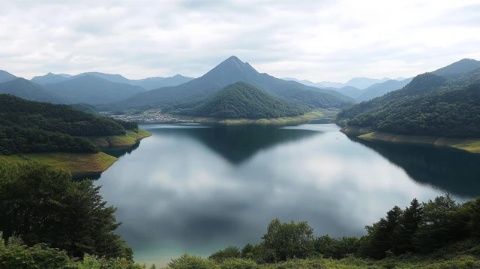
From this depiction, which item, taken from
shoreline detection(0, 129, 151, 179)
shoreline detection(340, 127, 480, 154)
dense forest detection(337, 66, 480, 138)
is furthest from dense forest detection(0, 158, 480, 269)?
dense forest detection(337, 66, 480, 138)

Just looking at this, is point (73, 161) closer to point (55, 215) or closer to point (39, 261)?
point (55, 215)

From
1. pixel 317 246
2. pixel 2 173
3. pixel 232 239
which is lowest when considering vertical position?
pixel 232 239

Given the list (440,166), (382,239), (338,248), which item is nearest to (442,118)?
(440,166)

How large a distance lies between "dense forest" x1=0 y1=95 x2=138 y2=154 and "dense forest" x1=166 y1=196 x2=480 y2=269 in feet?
202

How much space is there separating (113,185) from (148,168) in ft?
54.7

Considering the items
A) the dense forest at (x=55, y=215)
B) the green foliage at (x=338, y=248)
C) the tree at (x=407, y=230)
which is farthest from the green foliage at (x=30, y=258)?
the tree at (x=407, y=230)

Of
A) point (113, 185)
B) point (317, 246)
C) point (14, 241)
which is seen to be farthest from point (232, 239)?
point (113, 185)

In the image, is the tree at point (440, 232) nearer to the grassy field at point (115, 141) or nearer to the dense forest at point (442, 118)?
the dense forest at point (442, 118)

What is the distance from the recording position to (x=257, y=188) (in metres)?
63.5

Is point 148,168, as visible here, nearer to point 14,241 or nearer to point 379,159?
point 379,159

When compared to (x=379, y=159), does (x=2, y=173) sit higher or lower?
higher

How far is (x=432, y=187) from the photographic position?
64562mm

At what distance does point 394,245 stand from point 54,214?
20.9 metres

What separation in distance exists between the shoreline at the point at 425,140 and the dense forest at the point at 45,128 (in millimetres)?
78026
